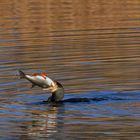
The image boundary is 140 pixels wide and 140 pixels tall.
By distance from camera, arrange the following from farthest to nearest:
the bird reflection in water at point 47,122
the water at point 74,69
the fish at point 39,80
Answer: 1. the fish at point 39,80
2. the water at point 74,69
3. the bird reflection in water at point 47,122

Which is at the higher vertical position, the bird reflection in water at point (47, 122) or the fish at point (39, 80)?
the fish at point (39, 80)

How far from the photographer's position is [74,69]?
18109 mm

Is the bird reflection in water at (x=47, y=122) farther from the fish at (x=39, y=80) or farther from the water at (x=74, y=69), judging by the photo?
the fish at (x=39, y=80)

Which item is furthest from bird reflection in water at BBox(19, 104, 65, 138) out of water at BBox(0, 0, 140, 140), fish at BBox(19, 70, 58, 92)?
fish at BBox(19, 70, 58, 92)

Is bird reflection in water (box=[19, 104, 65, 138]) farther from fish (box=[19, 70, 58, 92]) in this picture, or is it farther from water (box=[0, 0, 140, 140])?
fish (box=[19, 70, 58, 92])

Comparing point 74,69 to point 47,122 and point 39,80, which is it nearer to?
point 39,80

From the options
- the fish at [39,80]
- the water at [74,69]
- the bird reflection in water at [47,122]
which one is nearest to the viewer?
the bird reflection in water at [47,122]

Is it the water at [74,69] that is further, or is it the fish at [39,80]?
the fish at [39,80]

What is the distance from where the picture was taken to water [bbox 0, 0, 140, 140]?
513 inches

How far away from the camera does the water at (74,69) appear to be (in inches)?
513

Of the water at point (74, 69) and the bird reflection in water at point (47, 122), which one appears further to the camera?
the water at point (74, 69)

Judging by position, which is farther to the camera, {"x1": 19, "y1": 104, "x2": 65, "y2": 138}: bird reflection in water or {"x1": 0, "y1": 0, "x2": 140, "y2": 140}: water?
{"x1": 0, "y1": 0, "x2": 140, "y2": 140}: water

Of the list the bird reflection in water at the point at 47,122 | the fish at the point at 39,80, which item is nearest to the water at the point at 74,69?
the bird reflection in water at the point at 47,122

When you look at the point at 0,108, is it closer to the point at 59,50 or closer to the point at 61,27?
the point at 59,50
